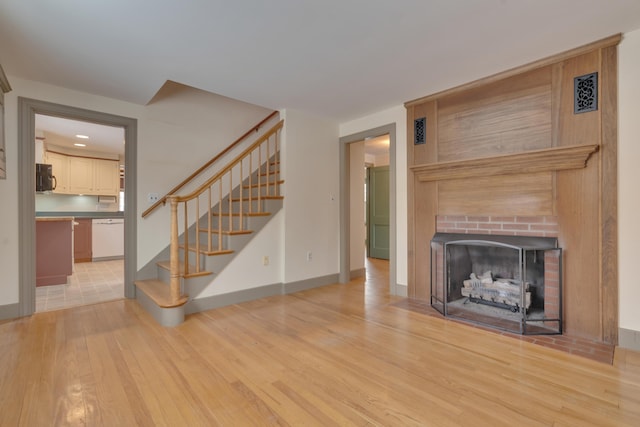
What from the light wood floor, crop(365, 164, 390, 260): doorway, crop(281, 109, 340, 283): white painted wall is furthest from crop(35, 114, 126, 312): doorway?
crop(365, 164, 390, 260): doorway

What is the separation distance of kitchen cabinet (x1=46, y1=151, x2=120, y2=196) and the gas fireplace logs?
7.52m

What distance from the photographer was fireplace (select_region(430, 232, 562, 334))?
2.62 meters

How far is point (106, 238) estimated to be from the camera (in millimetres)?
6578

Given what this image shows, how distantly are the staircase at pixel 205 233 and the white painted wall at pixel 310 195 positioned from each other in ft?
0.66

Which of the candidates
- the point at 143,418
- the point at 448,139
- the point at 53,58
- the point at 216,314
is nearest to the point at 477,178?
the point at 448,139

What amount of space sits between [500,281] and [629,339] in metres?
0.95

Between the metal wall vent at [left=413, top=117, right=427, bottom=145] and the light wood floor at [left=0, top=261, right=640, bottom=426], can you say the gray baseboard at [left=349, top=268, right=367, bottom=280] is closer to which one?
the light wood floor at [left=0, top=261, right=640, bottom=426]

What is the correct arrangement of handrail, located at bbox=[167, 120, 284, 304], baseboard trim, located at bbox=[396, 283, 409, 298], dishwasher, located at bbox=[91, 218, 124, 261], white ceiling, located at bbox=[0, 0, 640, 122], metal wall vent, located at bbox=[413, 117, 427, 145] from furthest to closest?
1. dishwasher, located at bbox=[91, 218, 124, 261]
2. baseboard trim, located at bbox=[396, 283, 409, 298]
3. metal wall vent, located at bbox=[413, 117, 427, 145]
4. handrail, located at bbox=[167, 120, 284, 304]
5. white ceiling, located at bbox=[0, 0, 640, 122]

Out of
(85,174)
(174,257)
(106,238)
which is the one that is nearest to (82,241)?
(106,238)

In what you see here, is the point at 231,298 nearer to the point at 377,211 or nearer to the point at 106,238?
the point at 377,211

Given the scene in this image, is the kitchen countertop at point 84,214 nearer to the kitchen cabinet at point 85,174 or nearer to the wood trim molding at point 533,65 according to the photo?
the kitchen cabinet at point 85,174

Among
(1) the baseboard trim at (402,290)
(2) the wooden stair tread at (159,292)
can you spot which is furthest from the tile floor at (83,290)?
(1) the baseboard trim at (402,290)

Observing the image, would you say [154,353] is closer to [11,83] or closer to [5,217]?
[5,217]

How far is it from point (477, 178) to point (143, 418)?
329cm
